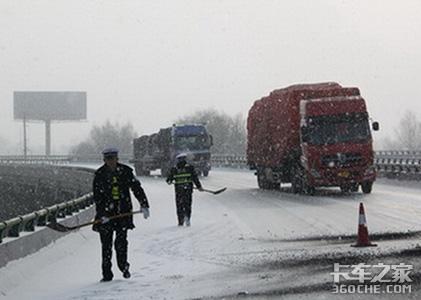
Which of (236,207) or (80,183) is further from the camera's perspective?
(80,183)

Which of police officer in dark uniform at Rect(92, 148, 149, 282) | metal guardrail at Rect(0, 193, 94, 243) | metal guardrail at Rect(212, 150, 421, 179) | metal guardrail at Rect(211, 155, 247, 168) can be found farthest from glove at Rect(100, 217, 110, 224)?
metal guardrail at Rect(211, 155, 247, 168)

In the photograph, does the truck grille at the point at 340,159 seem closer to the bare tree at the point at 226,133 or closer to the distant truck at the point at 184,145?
the distant truck at the point at 184,145

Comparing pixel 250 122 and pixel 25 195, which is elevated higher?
pixel 250 122

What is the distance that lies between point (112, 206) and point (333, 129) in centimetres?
1798

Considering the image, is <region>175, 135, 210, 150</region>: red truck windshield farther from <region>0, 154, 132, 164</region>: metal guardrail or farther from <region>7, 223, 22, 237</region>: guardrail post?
<region>0, 154, 132, 164</region>: metal guardrail

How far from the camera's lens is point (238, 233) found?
17422 mm

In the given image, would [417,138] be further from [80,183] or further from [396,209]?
[396,209]

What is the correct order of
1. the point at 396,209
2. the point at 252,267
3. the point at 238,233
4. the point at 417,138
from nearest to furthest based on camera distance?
the point at 252,267, the point at 238,233, the point at 396,209, the point at 417,138

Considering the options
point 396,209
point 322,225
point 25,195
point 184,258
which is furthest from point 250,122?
point 25,195

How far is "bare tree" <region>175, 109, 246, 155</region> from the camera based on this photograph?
135000 millimetres

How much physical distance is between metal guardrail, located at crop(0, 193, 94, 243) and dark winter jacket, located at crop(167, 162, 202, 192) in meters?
2.45

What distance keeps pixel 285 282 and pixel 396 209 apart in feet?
42.2

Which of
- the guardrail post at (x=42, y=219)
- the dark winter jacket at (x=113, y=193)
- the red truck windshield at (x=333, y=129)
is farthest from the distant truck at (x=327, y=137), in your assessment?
the dark winter jacket at (x=113, y=193)

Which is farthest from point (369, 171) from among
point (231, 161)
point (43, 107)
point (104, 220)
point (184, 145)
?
point (43, 107)
